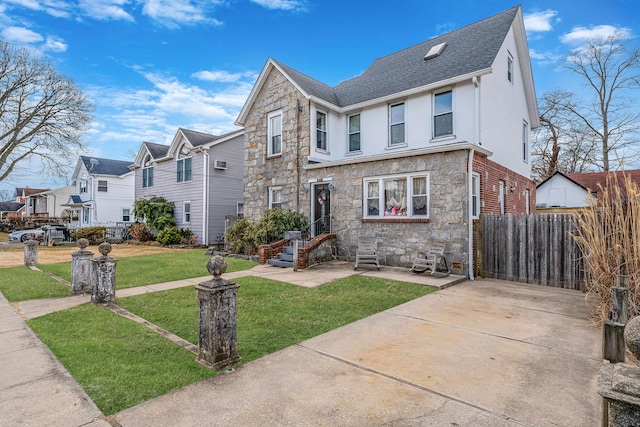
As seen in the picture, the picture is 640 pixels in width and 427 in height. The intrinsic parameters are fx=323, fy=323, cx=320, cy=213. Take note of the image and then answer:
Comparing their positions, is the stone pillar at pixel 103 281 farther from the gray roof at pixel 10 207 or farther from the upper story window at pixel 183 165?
the gray roof at pixel 10 207

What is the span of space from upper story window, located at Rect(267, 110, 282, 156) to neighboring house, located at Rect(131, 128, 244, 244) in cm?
561

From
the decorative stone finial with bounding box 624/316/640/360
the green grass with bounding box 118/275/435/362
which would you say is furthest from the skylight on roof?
the decorative stone finial with bounding box 624/316/640/360

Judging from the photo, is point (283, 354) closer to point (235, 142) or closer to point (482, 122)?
point (482, 122)

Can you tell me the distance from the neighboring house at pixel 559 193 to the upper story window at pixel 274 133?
16.9 metres

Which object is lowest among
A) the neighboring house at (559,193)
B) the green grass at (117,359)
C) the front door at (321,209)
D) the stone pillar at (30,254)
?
the green grass at (117,359)

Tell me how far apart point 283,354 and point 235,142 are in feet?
57.7

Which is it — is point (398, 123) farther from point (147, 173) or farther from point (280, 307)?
point (147, 173)

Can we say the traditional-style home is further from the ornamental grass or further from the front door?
the ornamental grass

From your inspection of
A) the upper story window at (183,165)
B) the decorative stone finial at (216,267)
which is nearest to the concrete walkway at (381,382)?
the decorative stone finial at (216,267)

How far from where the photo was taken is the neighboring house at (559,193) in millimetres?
20603

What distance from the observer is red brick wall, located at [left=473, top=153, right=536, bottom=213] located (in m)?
9.39

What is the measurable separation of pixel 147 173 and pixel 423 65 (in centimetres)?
1927

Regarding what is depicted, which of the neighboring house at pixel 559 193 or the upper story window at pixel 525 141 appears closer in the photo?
the upper story window at pixel 525 141

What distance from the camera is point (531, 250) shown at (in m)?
7.91
